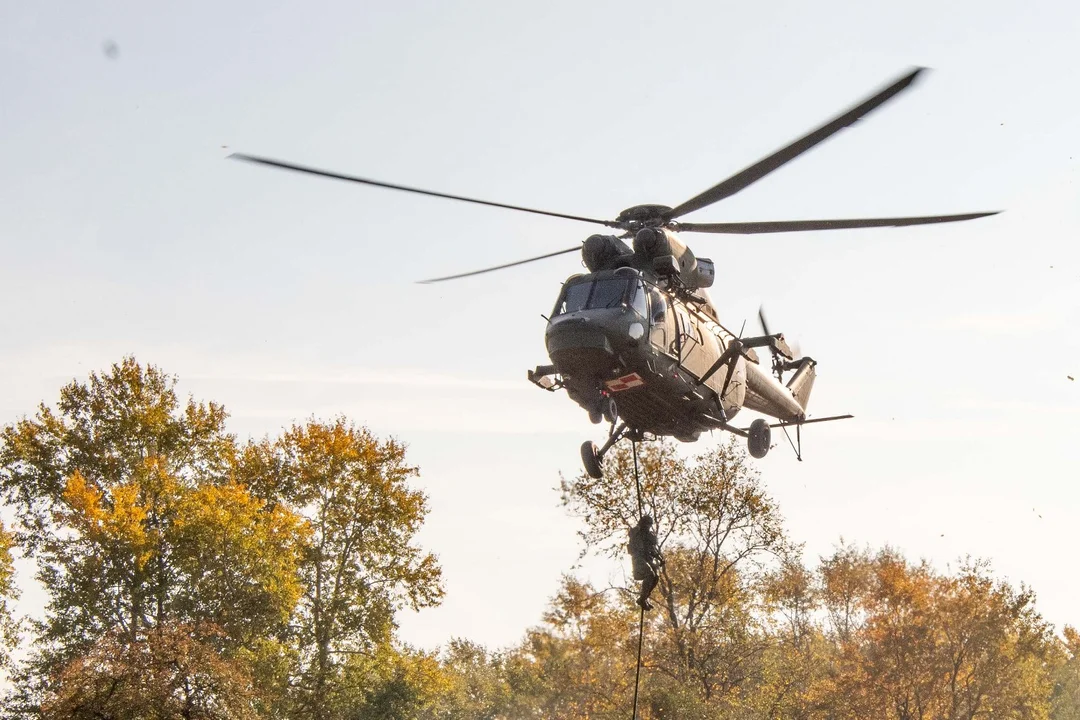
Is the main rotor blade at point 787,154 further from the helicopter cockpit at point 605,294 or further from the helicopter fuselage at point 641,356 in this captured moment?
the helicopter cockpit at point 605,294

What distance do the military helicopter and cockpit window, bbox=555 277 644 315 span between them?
2cm

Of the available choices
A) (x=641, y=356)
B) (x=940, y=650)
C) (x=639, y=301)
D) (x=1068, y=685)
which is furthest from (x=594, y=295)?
(x=1068, y=685)

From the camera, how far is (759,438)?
61.8ft

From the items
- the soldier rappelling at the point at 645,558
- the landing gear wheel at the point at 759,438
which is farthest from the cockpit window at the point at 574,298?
the landing gear wheel at the point at 759,438

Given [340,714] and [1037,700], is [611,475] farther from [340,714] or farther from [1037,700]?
[1037,700]

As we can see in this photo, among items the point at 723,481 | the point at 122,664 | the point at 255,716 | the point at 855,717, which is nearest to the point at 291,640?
the point at 255,716

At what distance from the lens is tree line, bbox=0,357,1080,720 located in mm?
29453

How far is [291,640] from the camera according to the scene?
32.4 m

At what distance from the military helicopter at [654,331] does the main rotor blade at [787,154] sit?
3 cm

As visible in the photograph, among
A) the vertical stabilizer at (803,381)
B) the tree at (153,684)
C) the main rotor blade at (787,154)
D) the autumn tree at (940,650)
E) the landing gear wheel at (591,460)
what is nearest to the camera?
the main rotor blade at (787,154)

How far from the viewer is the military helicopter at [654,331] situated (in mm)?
15492

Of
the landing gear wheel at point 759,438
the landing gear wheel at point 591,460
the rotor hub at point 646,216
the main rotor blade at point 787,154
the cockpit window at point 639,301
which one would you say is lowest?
the landing gear wheel at point 591,460

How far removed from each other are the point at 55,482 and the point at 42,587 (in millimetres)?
3322

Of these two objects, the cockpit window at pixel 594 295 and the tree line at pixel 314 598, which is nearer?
the cockpit window at pixel 594 295
